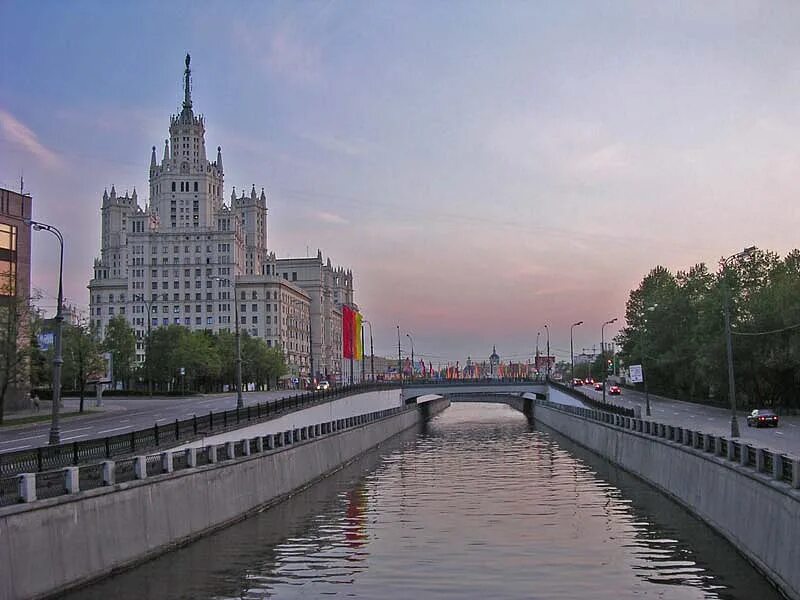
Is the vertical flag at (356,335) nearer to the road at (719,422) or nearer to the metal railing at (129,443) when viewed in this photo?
the road at (719,422)

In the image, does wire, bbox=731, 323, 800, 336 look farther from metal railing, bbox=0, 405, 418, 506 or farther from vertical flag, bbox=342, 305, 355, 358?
metal railing, bbox=0, 405, 418, 506

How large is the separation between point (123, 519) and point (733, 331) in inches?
2986

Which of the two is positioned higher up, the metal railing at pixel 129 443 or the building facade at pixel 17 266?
the building facade at pixel 17 266

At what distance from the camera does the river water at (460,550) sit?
79.7ft

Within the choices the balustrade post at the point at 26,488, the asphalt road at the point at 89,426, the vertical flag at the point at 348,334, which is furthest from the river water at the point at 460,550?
the vertical flag at the point at 348,334

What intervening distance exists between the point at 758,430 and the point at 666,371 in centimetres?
6284

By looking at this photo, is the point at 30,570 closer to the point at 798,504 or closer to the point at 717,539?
the point at 798,504

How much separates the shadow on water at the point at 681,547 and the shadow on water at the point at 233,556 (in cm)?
936

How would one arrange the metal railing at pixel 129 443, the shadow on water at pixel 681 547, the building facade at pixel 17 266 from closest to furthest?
1. the shadow on water at pixel 681 547
2. the metal railing at pixel 129 443
3. the building facade at pixel 17 266

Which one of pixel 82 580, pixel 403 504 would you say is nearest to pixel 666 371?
pixel 403 504

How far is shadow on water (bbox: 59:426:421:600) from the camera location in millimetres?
23938

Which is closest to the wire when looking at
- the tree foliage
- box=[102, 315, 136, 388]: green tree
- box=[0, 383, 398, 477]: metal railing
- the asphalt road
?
the tree foliage

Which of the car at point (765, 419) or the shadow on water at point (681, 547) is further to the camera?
the car at point (765, 419)

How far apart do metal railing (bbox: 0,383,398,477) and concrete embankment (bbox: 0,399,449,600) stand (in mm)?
2080
